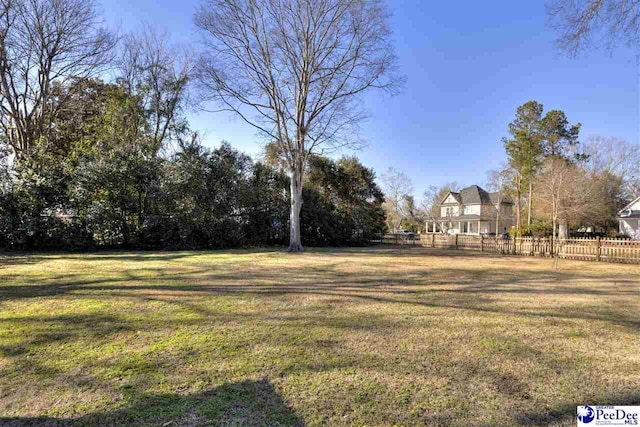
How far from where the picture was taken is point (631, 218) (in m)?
26.5

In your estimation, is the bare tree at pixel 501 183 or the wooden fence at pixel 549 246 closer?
the wooden fence at pixel 549 246

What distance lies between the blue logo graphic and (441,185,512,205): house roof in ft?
141

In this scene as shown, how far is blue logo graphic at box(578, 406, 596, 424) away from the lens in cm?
232

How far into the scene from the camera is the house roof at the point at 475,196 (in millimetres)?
42484

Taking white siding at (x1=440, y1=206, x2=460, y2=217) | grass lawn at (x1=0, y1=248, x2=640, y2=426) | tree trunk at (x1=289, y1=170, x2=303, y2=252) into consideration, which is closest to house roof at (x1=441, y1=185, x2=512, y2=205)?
white siding at (x1=440, y1=206, x2=460, y2=217)

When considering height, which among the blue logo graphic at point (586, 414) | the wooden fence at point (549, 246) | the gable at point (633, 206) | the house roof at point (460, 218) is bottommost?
the blue logo graphic at point (586, 414)

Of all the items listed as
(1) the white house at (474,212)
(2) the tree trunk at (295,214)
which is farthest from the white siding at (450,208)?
(2) the tree trunk at (295,214)

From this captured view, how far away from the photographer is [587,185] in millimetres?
26094

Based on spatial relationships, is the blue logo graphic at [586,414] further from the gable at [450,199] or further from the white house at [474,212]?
the gable at [450,199]

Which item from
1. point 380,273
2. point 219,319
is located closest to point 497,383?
point 219,319

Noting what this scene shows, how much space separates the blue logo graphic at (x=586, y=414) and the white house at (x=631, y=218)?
32.0 m

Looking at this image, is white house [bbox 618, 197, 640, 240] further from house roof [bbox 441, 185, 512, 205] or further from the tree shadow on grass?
the tree shadow on grass

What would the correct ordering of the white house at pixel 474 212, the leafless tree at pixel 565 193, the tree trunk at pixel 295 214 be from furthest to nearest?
1. the white house at pixel 474 212
2. the leafless tree at pixel 565 193
3. the tree trunk at pixel 295 214

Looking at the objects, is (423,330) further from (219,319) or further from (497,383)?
(219,319)
